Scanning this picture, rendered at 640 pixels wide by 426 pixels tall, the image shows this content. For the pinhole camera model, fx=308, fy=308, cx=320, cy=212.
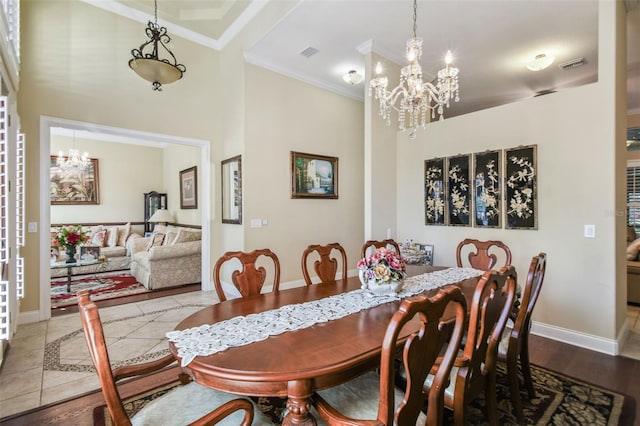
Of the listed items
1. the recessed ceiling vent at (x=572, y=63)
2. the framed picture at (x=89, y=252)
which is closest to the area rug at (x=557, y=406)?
the framed picture at (x=89, y=252)

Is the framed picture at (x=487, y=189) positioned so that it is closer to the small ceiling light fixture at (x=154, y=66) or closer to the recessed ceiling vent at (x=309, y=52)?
the recessed ceiling vent at (x=309, y=52)

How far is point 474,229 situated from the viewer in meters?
3.67

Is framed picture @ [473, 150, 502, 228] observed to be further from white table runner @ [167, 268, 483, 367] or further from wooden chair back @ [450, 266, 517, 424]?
wooden chair back @ [450, 266, 517, 424]

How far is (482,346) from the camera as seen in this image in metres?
1.47

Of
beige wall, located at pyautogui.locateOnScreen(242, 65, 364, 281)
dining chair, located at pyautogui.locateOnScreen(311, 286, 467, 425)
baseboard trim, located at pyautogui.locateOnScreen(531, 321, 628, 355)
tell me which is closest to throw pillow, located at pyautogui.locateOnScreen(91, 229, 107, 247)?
beige wall, located at pyautogui.locateOnScreen(242, 65, 364, 281)

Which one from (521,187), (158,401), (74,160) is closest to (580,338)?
(521,187)

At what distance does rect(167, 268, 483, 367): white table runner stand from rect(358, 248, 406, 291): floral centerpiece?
100 millimetres

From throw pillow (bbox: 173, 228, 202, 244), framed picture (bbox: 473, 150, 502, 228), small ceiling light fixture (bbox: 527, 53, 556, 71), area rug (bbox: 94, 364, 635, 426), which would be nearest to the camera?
area rug (bbox: 94, 364, 635, 426)

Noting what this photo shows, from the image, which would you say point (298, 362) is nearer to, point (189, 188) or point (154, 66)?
point (154, 66)

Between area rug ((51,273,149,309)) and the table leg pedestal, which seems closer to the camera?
the table leg pedestal

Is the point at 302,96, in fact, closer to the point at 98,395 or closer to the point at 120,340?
the point at 120,340

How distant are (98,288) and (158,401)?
4.78 m

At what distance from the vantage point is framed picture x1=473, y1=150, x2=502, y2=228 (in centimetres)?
347

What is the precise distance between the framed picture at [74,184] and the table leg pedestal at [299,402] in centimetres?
835
